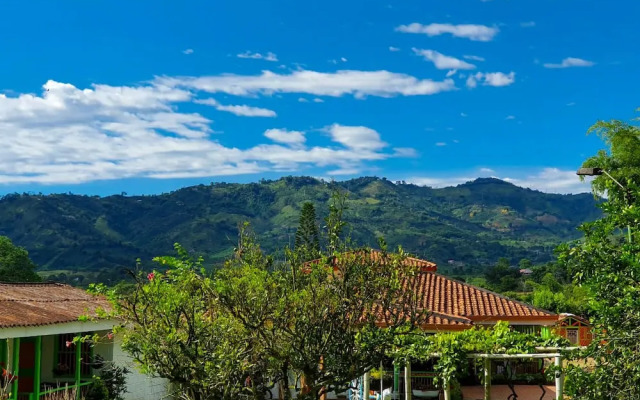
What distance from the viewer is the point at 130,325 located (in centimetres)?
1027

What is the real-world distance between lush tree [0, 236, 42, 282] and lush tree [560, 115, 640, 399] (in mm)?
49191

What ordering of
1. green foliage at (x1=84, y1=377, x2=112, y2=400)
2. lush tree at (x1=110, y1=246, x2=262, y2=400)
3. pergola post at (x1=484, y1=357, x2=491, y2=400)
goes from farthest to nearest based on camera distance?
green foliage at (x1=84, y1=377, x2=112, y2=400) < pergola post at (x1=484, y1=357, x2=491, y2=400) < lush tree at (x1=110, y1=246, x2=262, y2=400)

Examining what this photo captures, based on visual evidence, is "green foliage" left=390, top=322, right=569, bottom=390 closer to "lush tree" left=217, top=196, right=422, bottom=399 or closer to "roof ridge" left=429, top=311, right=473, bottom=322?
"lush tree" left=217, top=196, right=422, bottom=399

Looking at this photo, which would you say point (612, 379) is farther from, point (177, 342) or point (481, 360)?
point (481, 360)

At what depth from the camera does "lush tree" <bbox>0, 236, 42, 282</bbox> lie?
51531 mm

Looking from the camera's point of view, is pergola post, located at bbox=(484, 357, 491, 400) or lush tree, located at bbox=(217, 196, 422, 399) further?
pergola post, located at bbox=(484, 357, 491, 400)

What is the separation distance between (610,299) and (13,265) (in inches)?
2039

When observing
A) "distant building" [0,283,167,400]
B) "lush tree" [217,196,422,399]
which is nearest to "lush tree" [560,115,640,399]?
"lush tree" [217,196,422,399]

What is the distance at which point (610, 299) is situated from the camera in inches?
322

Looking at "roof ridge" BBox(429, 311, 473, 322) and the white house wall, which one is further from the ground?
"roof ridge" BBox(429, 311, 473, 322)

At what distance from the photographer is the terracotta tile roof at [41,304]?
13.7 m

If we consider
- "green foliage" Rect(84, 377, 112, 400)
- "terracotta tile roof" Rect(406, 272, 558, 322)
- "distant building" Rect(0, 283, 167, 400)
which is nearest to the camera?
"distant building" Rect(0, 283, 167, 400)

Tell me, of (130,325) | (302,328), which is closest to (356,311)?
(302,328)

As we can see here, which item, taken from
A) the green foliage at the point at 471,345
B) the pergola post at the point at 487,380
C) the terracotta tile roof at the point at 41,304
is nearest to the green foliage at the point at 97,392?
the terracotta tile roof at the point at 41,304
